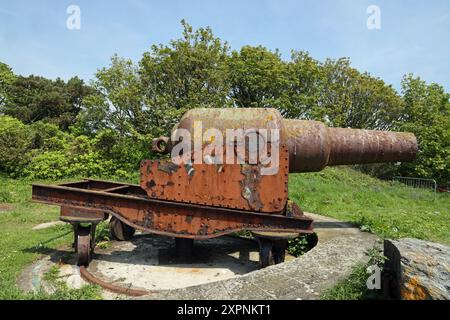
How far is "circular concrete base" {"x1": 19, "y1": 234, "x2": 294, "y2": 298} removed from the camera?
15.0 feet

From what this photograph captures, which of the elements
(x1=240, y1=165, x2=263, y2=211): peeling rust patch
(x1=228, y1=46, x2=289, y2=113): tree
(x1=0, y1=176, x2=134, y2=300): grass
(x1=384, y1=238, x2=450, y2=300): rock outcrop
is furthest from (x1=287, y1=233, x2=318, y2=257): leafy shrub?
(x1=228, y1=46, x2=289, y2=113): tree

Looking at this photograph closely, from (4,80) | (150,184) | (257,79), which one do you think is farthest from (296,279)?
(4,80)

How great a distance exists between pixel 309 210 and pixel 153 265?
15.4 ft

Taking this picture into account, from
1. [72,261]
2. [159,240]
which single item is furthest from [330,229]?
[72,261]

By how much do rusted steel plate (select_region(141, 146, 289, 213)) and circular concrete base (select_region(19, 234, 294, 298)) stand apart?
3.63 ft

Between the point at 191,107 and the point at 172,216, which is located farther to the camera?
the point at 191,107

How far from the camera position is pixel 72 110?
2508 cm

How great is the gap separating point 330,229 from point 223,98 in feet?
34.9

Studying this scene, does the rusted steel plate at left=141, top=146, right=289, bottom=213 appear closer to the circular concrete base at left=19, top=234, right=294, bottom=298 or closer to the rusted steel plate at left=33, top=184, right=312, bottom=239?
the rusted steel plate at left=33, top=184, right=312, bottom=239

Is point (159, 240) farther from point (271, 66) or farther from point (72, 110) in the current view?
point (72, 110)

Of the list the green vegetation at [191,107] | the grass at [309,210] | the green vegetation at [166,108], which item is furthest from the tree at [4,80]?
the grass at [309,210]

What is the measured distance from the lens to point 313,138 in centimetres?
488

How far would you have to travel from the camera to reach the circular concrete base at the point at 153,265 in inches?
180

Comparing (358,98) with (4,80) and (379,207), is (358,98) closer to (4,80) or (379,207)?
(379,207)
